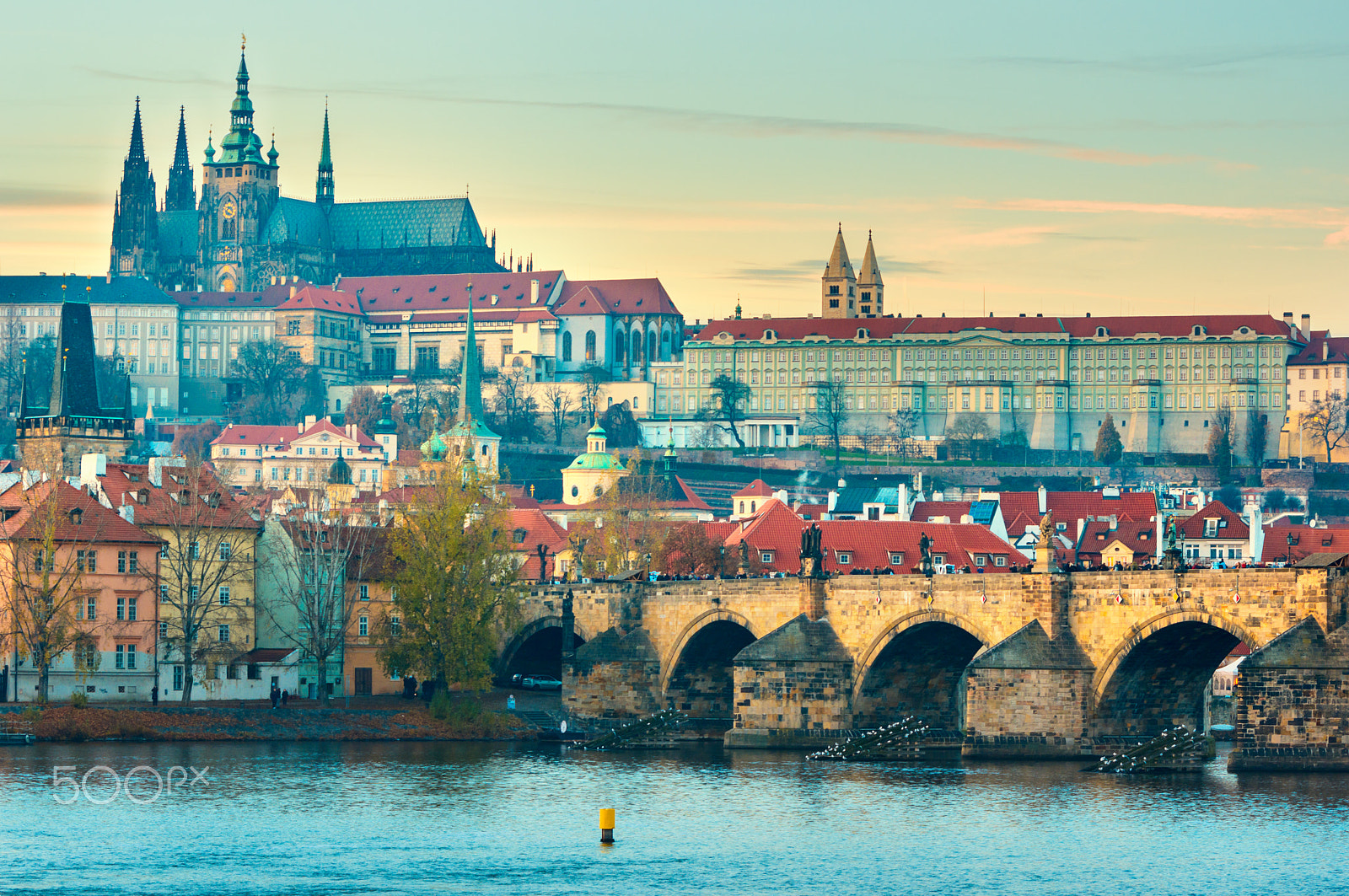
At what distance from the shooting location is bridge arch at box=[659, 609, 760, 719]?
Result: 77.9 metres

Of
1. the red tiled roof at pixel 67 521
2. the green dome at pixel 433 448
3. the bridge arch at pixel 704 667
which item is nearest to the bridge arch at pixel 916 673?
the bridge arch at pixel 704 667

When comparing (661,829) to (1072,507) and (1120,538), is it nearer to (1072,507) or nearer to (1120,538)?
(1120,538)

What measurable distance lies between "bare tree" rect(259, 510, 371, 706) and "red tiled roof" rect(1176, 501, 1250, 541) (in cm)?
6042

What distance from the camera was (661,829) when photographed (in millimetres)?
57094

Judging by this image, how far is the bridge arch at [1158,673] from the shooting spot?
205 feet

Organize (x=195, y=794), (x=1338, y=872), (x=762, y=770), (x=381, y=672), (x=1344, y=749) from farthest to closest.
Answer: (x=381, y=672) → (x=762, y=770) → (x=195, y=794) → (x=1344, y=749) → (x=1338, y=872)

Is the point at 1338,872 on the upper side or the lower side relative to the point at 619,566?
lower

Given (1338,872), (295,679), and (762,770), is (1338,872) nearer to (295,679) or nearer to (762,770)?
(762,770)

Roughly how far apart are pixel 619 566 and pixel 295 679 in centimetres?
2055

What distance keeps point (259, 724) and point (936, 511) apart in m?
68.1

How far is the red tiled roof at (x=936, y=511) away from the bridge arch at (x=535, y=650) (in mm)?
44301

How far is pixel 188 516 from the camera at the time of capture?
81.6 m

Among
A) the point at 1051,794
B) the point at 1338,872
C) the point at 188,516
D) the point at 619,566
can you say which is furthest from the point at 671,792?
the point at 619,566

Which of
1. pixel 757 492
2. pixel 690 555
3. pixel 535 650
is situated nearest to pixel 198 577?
pixel 535 650
